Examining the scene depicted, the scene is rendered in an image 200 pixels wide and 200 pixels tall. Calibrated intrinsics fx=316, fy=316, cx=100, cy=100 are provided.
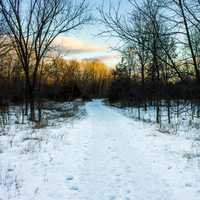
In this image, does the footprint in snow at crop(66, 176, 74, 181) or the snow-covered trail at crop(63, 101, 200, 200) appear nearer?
the snow-covered trail at crop(63, 101, 200, 200)

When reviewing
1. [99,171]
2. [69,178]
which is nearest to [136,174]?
[99,171]

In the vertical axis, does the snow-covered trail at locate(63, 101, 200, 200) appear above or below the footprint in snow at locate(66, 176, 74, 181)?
above

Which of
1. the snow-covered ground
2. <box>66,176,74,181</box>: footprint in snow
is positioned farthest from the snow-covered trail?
<box>66,176,74,181</box>: footprint in snow

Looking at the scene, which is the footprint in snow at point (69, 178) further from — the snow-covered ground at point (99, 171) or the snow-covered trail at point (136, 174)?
the snow-covered trail at point (136, 174)

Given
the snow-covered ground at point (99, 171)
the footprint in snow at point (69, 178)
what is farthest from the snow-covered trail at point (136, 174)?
the footprint in snow at point (69, 178)

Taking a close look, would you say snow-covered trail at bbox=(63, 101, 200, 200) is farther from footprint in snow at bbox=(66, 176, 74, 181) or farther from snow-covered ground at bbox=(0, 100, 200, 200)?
footprint in snow at bbox=(66, 176, 74, 181)

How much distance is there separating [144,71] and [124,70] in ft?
71.2

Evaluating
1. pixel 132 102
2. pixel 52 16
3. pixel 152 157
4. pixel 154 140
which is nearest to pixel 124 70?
pixel 132 102

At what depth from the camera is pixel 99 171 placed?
7.53m

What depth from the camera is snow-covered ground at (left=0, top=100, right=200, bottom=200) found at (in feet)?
19.3

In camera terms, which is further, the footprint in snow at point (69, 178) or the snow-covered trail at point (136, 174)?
the footprint in snow at point (69, 178)

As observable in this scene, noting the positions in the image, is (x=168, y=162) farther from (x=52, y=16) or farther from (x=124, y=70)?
(x=124, y=70)

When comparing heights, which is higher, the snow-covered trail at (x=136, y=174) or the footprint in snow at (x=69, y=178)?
the snow-covered trail at (x=136, y=174)

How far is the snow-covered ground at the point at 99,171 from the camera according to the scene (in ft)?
19.3
